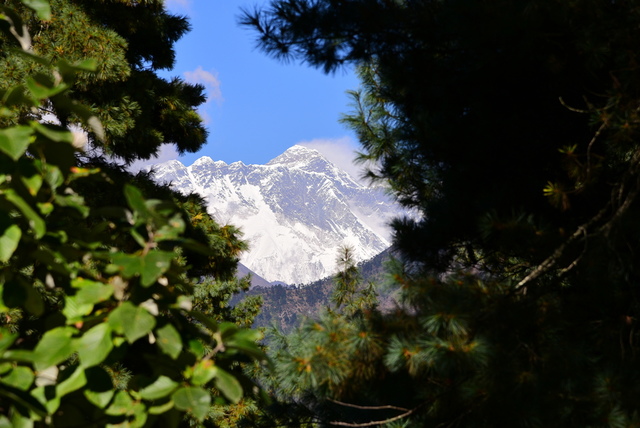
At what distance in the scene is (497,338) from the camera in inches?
73.6

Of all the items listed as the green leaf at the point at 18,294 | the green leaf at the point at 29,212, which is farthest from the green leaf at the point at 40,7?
the green leaf at the point at 18,294

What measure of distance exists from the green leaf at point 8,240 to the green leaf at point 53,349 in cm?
18

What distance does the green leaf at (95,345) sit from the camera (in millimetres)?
954

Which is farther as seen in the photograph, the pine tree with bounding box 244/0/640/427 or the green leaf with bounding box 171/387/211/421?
the pine tree with bounding box 244/0/640/427

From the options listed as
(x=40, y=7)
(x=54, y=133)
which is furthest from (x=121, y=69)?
(x=54, y=133)

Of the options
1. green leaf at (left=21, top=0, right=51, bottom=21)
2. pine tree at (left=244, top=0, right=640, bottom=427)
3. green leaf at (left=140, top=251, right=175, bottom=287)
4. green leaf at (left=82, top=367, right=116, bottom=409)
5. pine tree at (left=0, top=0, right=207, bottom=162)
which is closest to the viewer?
green leaf at (left=140, top=251, right=175, bottom=287)

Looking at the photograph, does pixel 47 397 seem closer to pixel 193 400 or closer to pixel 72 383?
pixel 72 383

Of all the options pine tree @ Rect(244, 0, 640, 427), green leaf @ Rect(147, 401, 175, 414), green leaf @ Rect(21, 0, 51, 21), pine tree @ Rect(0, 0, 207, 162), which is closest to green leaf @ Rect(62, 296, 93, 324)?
green leaf @ Rect(147, 401, 175, 414)

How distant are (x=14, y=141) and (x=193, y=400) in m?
0.60

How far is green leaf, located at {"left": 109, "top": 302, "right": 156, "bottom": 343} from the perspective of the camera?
3.10 ft

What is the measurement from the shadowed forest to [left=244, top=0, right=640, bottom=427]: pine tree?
1 centimetres

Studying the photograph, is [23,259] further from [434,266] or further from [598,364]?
[434,266]

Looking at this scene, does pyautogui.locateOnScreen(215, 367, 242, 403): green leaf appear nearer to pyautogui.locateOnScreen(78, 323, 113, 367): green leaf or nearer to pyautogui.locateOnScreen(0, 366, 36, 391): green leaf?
pyautogui.locateOnScreen(78, 323, 113, 367): green leaf

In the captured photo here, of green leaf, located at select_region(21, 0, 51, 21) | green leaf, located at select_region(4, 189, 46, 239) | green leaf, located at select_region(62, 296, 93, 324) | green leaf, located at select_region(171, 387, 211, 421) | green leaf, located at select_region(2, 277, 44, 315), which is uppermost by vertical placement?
green leaf, located at select_region(21, 0, 51, 21)
